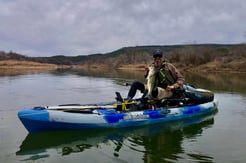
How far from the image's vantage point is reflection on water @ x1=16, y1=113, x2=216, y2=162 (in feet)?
23.9

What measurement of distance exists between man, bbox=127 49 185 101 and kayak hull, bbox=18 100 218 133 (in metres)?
0.58

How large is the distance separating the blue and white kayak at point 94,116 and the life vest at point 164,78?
850 millimetres

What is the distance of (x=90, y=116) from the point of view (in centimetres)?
895

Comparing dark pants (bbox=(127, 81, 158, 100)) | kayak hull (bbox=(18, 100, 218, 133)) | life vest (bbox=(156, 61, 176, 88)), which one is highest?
life vest (bbox=(156, 61, 176, 88))

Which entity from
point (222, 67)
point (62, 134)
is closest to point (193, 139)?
point (62, 134)

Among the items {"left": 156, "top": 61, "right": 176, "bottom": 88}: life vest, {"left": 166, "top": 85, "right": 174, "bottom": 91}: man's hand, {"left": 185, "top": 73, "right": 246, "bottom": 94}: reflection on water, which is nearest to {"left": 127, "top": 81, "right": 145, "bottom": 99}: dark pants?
{"left": 156, "top": 61, "right": 176, "bottom": 88}: life vest

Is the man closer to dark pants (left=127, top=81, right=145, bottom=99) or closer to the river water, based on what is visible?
dark pants (left=127, top=81, right=145, bottom=99)

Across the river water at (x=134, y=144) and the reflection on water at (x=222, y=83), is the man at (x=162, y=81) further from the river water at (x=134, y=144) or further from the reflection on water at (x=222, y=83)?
the reflection on water at (x=222, y=83)

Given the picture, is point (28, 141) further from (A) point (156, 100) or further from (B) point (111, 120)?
(A) point (156, 100)

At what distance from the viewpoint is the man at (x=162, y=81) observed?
10.5 m

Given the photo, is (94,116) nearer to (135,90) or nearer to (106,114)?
(106,114)

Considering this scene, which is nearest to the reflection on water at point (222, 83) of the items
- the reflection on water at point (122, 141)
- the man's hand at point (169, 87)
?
the man's hand at point (169, 87)

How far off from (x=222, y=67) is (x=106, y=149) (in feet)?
200

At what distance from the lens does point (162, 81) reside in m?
10.7
